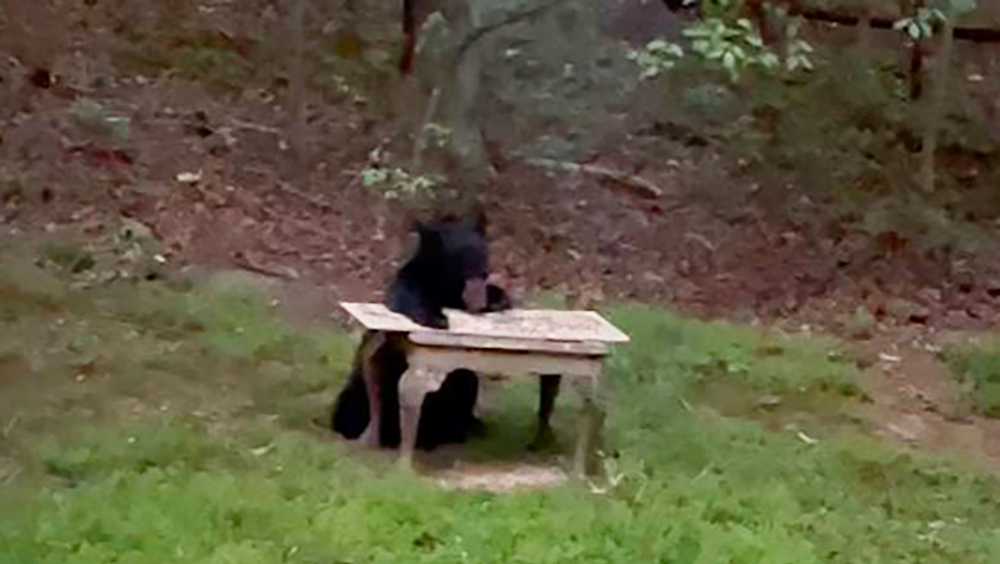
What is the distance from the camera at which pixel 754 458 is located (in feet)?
23.0

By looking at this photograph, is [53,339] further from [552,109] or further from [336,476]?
[552,109]

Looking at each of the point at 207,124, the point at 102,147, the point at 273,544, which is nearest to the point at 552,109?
the point at 207,124

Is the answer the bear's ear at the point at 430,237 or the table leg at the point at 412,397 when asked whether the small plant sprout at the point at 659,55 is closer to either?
the bear's ear at the point at 430,237

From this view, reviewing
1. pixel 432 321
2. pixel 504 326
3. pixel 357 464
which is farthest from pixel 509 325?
pixel 357 464

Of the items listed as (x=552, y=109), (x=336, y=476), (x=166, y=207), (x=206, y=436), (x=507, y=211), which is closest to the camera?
(x=336, y=476)

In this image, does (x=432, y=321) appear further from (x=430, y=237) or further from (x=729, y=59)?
(x=729, y=59)

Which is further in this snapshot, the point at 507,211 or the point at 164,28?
the point at 164,28

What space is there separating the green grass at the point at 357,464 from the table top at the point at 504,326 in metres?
0.50

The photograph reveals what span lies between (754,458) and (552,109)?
20.3ft

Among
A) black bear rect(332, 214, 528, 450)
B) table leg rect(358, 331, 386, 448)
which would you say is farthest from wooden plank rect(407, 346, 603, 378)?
table leg rect(358, 331, 386, 448)

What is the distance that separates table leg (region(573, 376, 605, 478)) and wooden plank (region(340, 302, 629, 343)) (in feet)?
0.60

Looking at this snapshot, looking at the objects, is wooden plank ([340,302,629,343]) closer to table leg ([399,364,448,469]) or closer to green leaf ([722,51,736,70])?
table leg ([399,364,448,469])

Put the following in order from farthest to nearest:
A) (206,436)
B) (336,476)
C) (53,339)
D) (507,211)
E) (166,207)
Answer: (507,211), (166,207), (53,339), (206,436), (336,476)

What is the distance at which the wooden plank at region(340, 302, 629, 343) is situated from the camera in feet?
20.9
